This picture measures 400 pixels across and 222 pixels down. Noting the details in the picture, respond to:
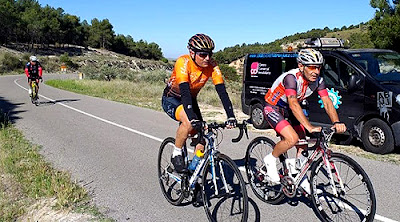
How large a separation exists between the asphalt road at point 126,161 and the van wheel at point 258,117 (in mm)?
820

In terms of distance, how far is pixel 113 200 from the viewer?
5.03 m

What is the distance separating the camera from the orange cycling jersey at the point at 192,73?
422 centimetres

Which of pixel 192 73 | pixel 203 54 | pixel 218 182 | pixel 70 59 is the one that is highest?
pixel 70 59

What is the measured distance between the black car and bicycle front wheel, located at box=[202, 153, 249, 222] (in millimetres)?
3075

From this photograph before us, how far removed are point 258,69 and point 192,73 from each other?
21.9ft

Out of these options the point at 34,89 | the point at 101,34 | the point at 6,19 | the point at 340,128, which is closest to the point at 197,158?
the point at 340,128

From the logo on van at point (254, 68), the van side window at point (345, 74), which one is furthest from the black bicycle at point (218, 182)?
the logo on van at point (254, 68)

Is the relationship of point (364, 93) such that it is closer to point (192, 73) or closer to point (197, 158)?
point (192, 73)

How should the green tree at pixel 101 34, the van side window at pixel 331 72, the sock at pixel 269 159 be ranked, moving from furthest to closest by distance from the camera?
the green tree at pixel 101 34, the van side window at pixel 331 72, the sock at pixel 269 159

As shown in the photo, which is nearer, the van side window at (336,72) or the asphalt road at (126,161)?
the asphalt road at (126,161)

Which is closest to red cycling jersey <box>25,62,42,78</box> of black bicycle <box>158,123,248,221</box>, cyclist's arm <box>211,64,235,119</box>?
cyclist's arm <box>211,64,235,119</box>

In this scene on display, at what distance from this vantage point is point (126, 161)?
279 inches

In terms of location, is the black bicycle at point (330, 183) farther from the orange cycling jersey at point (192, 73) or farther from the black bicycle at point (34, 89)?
the black bicycle at point (34, 89)

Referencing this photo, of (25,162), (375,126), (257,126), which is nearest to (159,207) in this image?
(25,162)
